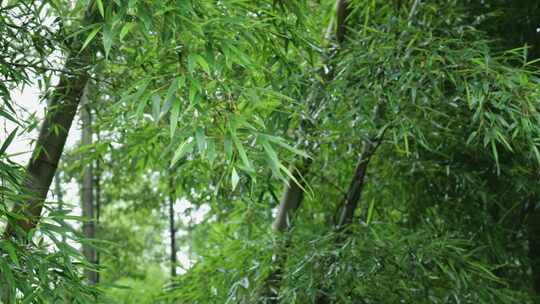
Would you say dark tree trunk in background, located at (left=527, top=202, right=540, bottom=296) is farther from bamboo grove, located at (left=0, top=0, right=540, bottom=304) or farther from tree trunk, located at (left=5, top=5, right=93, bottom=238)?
tree trunk, located at (left=5, top=5, right=93, bottom=238)

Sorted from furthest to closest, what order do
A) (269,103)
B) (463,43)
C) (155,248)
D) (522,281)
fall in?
(155,248), (522,281), (463,43), (269,103)

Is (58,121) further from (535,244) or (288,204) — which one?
(535,244)

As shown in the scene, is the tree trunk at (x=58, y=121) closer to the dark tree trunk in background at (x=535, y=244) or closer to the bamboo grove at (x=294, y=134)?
the bamboo grove at (x=294, y=134)

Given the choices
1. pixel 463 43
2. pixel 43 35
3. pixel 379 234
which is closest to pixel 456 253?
pixel 379 234

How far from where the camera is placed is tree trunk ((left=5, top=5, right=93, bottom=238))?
2.21 m

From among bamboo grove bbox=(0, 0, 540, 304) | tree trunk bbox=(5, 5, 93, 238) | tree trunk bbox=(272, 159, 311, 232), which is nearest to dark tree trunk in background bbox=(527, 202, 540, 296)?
bamboo grove bbox=(0, 0, 540, 304)

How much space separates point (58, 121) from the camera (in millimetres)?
2281

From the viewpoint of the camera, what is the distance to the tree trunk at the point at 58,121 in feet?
7.25

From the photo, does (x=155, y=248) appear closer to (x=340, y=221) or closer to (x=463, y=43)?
(x=340, y=221)

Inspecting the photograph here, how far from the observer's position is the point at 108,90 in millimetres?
2410

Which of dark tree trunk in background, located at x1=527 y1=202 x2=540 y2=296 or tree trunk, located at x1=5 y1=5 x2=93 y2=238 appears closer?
tree trunk, located at x1=5 y1=5 x2=93 y2=238

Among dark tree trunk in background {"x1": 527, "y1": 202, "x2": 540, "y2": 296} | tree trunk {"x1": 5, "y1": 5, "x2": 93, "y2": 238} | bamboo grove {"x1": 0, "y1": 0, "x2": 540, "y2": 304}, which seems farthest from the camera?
dark tree trunk in background {"x1": 527, "y1": 202, "x2": 540, "y2": 296}

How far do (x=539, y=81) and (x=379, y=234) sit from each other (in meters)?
0.84

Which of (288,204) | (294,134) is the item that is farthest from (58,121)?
(288,204)
